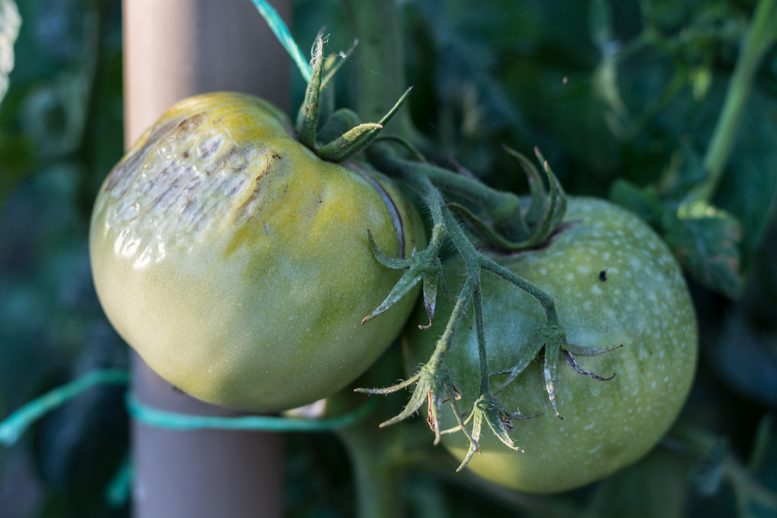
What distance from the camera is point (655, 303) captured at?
0.65 m

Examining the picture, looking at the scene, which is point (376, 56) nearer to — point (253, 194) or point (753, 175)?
point (253, 194)

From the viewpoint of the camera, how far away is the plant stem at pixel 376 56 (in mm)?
739

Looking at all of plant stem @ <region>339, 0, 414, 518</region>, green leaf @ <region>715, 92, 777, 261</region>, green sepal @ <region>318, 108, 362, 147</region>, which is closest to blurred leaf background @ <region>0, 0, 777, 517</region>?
green leaf @ <region>715, 92, 777, 261</region>

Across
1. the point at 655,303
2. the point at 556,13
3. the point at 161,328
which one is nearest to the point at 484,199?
the point at 655,303

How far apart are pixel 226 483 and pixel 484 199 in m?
0.34

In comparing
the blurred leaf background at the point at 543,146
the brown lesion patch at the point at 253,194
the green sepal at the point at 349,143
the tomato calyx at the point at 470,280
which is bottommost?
the blurred leaf background at the point at 543,146

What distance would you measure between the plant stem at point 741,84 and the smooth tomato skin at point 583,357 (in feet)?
0.81

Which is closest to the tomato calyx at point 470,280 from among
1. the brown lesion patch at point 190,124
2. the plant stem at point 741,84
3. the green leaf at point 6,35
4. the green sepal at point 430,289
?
the green sepal at point 430,289

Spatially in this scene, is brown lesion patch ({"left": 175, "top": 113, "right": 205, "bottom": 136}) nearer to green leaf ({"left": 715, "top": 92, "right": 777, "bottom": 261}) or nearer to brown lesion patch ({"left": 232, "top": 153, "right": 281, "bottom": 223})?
brown lesion patch ({"left": 232, "top": 153, "right": 281, "bottom": 223})

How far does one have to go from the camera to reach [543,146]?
1074 mm

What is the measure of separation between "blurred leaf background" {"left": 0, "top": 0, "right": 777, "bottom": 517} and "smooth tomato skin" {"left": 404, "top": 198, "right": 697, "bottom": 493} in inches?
7.7

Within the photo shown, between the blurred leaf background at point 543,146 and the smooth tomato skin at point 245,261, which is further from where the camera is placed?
the blurred leaf background at point 543,146

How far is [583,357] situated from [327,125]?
0.79ft

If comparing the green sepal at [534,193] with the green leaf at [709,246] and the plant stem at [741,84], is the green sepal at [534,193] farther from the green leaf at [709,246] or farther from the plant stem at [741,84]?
the plant stem at [741,84]
